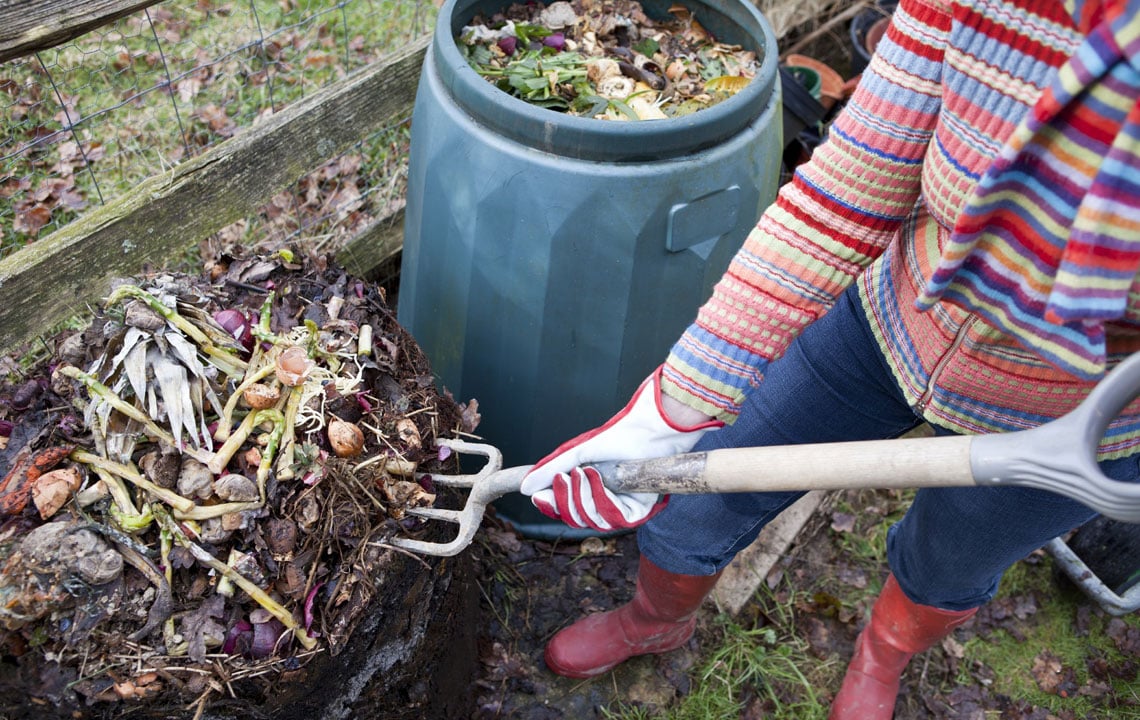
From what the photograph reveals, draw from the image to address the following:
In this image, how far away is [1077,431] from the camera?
40.0 inches

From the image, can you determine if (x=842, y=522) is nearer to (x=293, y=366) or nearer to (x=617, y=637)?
(x=617, y=637)

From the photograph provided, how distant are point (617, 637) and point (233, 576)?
1.04m

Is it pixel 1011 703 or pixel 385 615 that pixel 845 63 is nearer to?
pixel 1011 703

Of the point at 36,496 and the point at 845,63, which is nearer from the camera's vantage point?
the point at 36,496

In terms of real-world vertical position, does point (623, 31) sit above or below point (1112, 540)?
above

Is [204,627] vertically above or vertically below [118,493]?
below

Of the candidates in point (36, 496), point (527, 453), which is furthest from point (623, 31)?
point (36, 496)

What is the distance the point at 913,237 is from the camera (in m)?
1.27

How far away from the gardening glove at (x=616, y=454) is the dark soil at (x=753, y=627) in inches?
36.9

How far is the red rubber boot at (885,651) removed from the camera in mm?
1949

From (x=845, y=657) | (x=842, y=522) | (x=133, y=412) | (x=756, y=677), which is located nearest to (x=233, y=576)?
(x=133, y=412)

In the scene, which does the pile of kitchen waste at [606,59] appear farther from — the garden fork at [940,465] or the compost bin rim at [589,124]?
the garden fork at [940,465]

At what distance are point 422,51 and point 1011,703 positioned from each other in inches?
91.3

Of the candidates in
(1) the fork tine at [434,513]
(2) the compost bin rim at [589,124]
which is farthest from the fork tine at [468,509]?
(2) the compost bin rim at [589,124]
